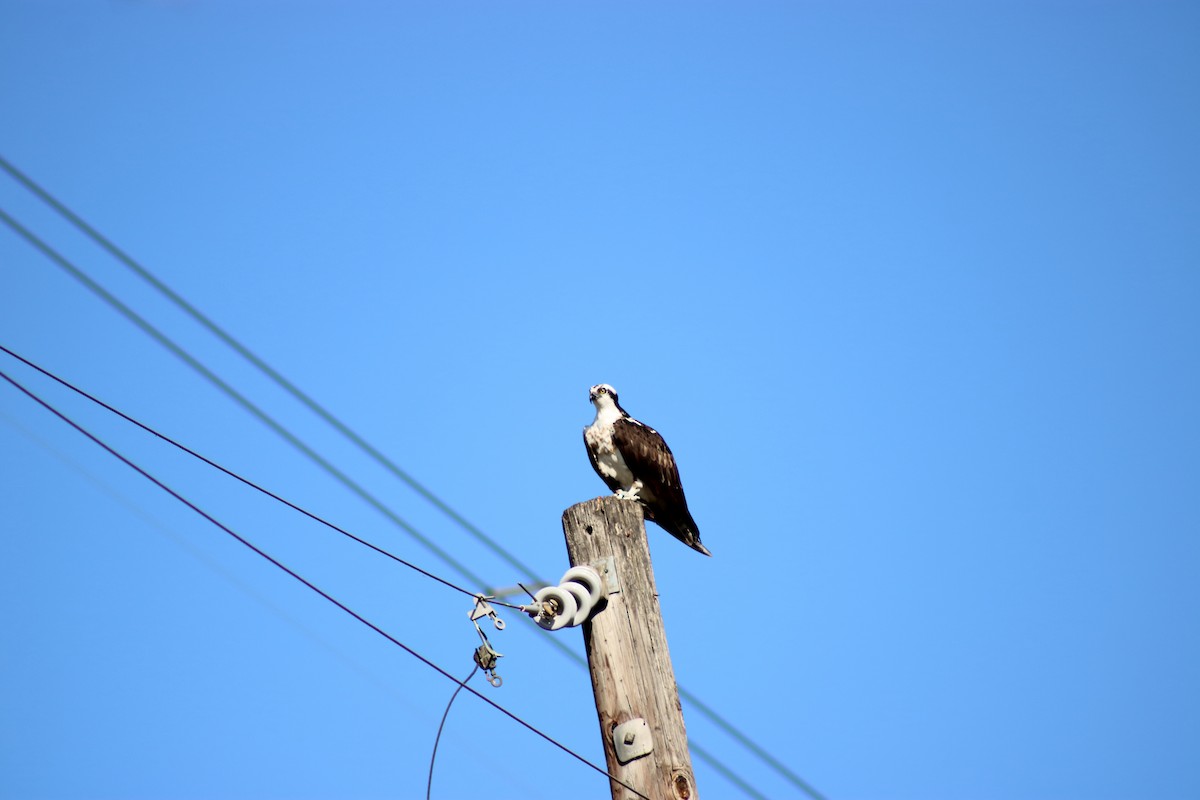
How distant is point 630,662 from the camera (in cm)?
454

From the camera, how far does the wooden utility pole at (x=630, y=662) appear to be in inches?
173

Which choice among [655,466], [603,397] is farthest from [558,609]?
[603,397]

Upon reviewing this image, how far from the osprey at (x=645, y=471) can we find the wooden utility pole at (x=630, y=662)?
289 cm

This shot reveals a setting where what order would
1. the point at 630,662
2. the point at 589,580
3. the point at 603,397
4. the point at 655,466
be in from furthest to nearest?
the point at 603,397 → the point at 655,466 → the point at 589,580 → the point at 630,662

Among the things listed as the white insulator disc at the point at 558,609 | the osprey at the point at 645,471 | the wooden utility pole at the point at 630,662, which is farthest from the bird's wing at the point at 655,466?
the white insulator disc at the point at 558,609

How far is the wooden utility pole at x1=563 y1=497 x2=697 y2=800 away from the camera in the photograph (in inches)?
173

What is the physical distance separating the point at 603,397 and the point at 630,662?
415 centimetres

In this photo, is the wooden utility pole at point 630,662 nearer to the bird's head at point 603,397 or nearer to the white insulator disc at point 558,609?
the white insulator disc at point 558,609

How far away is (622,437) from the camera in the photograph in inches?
315

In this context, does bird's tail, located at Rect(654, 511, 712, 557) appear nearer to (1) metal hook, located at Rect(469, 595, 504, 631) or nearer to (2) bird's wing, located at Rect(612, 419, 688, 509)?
(2) bird's wing, located at Rect(612, 419, 688, 509)

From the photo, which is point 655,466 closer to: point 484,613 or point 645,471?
point 645,471

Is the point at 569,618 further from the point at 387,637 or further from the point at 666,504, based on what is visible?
the point at 666,504

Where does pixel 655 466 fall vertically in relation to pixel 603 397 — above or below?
below

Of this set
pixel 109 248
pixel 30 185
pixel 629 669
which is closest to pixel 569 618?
pixel 629 669
